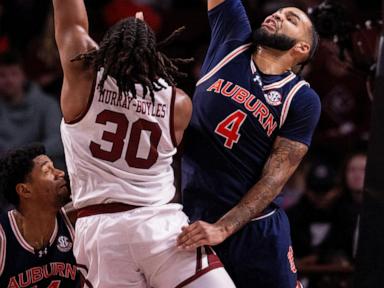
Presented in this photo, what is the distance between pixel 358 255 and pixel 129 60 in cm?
161

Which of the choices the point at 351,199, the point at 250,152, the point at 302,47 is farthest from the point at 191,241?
the point at 351,199

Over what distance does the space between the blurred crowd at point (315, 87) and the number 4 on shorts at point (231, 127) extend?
4.26 ft

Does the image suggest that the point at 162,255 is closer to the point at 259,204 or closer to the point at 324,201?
the point at 259,204

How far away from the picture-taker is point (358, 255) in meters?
5.04

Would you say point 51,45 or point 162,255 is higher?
point 162,255

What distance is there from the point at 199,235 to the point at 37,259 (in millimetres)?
1046

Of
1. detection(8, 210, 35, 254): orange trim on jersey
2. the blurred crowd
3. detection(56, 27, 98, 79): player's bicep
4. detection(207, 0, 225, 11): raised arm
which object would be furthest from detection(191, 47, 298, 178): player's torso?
the blurred crowd

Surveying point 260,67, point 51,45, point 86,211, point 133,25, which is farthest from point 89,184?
point 51,45

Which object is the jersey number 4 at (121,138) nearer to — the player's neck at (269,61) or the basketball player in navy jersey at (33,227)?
the basketball player in navy jersey at (33,227)

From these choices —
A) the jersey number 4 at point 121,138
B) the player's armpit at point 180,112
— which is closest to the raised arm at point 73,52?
the jersey number 4 at point 121,138

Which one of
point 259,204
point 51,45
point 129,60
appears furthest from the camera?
point 51,45

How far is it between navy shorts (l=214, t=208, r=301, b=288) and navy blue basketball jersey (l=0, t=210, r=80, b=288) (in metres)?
0.81

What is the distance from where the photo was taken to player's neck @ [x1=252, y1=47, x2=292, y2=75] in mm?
5164

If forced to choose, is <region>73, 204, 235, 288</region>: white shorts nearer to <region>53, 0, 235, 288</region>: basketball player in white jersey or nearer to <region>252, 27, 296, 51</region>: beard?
<region>53, 0, 235, 288</region>: basketball player in white jersey
